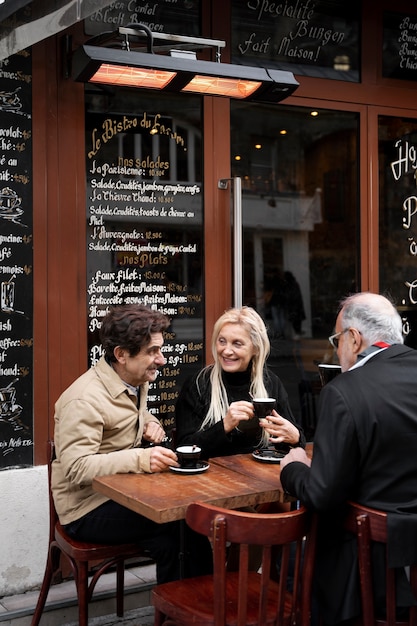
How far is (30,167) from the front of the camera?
4.30 m

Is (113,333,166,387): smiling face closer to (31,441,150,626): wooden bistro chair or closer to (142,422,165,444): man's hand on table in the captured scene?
(142,422,165,444): man's hand on table

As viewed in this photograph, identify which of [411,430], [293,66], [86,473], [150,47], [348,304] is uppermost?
[293,66]

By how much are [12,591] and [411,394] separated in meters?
2.56

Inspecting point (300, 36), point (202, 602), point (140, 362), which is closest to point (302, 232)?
point (300, 36)

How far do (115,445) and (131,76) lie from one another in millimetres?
1742

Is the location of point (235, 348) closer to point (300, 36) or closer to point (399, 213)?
point (399, 213)

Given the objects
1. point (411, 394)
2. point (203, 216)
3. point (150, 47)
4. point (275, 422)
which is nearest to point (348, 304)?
point (411, 394)

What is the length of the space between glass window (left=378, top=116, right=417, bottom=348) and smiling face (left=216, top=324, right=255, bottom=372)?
1.95 metres

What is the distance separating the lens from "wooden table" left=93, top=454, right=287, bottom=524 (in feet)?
9.33

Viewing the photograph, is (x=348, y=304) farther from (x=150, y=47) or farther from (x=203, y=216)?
(x=203, y=216)

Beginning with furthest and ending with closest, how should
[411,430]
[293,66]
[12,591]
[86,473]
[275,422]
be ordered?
[293,66], [12,591], [275,422], [86,473], [411,430]

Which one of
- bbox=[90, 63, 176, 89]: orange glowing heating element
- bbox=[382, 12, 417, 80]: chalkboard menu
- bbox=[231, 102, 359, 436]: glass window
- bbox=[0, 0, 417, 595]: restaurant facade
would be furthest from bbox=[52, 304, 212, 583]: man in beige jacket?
bbox=[382, 12, 417, 80]: chalkboard menu

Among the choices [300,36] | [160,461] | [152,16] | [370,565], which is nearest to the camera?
[370,565]

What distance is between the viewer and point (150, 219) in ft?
15.6
